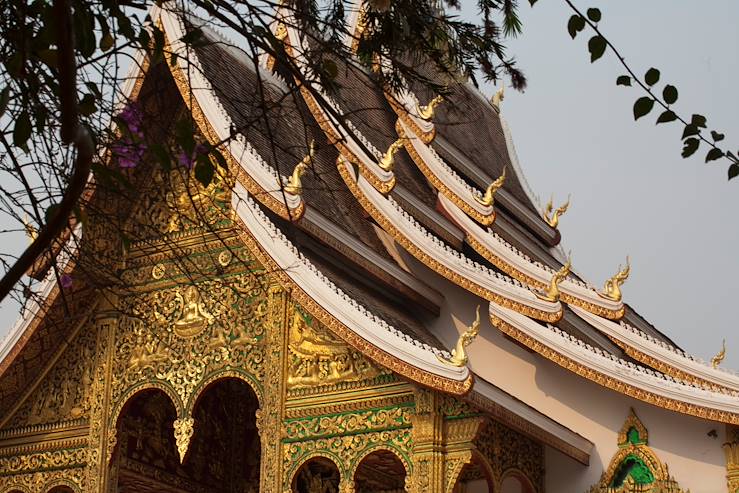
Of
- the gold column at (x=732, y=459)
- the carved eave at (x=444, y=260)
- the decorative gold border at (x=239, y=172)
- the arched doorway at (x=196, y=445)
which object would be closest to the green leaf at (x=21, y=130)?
the decorative gold border at (x=239, y=172)

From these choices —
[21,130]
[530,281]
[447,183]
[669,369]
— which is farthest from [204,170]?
[447,183]

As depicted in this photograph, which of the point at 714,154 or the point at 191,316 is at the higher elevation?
the point at 191,316

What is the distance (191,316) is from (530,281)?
86.2 inches

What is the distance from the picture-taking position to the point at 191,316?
356 inches

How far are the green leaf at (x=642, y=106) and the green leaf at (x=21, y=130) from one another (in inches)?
62.1

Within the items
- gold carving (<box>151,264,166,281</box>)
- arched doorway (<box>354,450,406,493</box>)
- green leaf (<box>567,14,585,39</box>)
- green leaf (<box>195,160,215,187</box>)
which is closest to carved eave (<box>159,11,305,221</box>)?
gold carving (<box>151,264,166,281</box>)

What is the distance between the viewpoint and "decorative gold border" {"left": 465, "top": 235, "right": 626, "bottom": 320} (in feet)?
27.9

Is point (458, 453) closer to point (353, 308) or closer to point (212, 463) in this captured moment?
point (353, 308)

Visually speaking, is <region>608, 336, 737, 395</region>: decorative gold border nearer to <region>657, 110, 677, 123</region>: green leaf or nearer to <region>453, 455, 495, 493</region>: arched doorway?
<region>453, 455, 495, 493</region>: arched doorway

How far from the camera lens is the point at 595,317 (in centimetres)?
873

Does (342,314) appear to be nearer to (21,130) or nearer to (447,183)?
(447,183)

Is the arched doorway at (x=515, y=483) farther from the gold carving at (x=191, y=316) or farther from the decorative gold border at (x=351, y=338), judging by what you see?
the gold carving at (x=191, y=316)

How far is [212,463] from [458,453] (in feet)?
9.81

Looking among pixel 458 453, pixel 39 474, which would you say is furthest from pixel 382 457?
pixel 39 474
